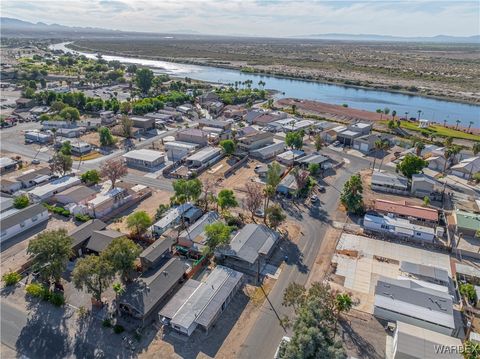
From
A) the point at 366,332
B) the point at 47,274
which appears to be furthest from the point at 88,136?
the point at 366,332

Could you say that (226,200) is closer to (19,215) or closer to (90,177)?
(90,177)

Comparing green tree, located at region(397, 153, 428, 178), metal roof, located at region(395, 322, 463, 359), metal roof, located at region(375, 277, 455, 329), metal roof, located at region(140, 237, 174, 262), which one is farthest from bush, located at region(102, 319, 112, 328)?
green tree, located at region(397, 153, 428, 178)

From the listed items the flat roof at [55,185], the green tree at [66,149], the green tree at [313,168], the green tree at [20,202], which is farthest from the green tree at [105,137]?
the green tree at [313,168]

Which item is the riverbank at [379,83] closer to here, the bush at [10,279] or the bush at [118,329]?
the bush at [118,329]

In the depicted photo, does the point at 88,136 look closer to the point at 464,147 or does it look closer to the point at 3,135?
the point at 3,135

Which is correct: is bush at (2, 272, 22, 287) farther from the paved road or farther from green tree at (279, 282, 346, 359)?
green tree at (279, 282, 346, 359)

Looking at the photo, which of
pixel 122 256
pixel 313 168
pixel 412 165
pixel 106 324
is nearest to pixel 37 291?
pixel 106 324
